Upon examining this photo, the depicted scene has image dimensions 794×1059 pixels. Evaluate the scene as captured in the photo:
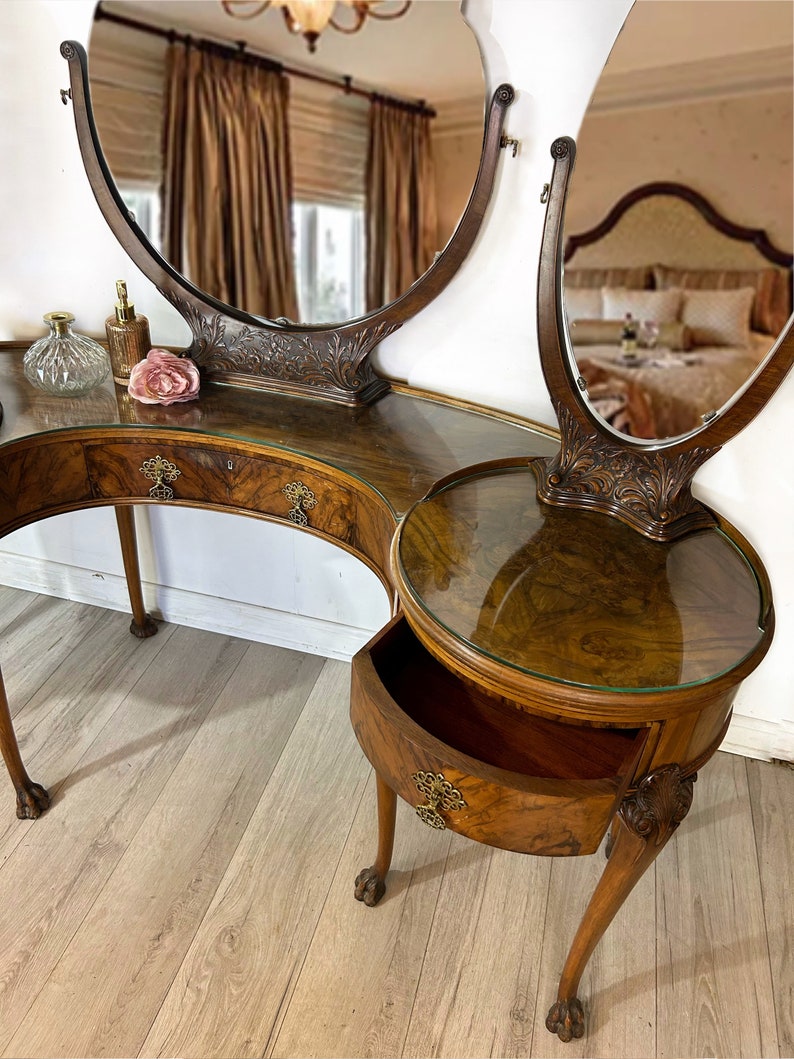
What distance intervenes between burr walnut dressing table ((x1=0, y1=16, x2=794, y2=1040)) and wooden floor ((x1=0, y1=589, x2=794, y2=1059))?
0.12m

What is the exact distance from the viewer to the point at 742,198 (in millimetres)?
1102

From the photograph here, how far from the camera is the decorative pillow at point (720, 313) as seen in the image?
1162 mm

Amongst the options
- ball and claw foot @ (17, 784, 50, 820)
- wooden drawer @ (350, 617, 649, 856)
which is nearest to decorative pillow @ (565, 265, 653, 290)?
wooden drawer @ (350, 617, 649, 856)

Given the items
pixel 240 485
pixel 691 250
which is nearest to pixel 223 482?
pixel 240 485

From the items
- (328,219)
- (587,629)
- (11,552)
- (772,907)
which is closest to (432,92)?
(328,219)

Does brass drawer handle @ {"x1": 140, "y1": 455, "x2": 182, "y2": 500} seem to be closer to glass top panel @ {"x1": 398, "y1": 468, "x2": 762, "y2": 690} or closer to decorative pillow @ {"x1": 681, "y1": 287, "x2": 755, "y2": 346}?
glass top panel @ {"x1": 398, "y1": 468, "x2": 762, "y2": 690}

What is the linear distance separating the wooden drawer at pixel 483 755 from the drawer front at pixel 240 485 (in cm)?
25

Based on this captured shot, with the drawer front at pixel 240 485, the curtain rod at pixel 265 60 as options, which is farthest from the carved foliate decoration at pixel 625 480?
the curtain rod at pixel 265 60

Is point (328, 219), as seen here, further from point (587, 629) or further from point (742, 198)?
point (587, 629)

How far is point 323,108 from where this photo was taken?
146cm

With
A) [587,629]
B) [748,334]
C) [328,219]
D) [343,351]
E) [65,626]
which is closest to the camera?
[587,629]

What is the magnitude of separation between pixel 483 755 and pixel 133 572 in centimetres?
139

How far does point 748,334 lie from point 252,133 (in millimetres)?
1074

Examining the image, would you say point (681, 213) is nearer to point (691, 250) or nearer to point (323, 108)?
point (691, 250)
